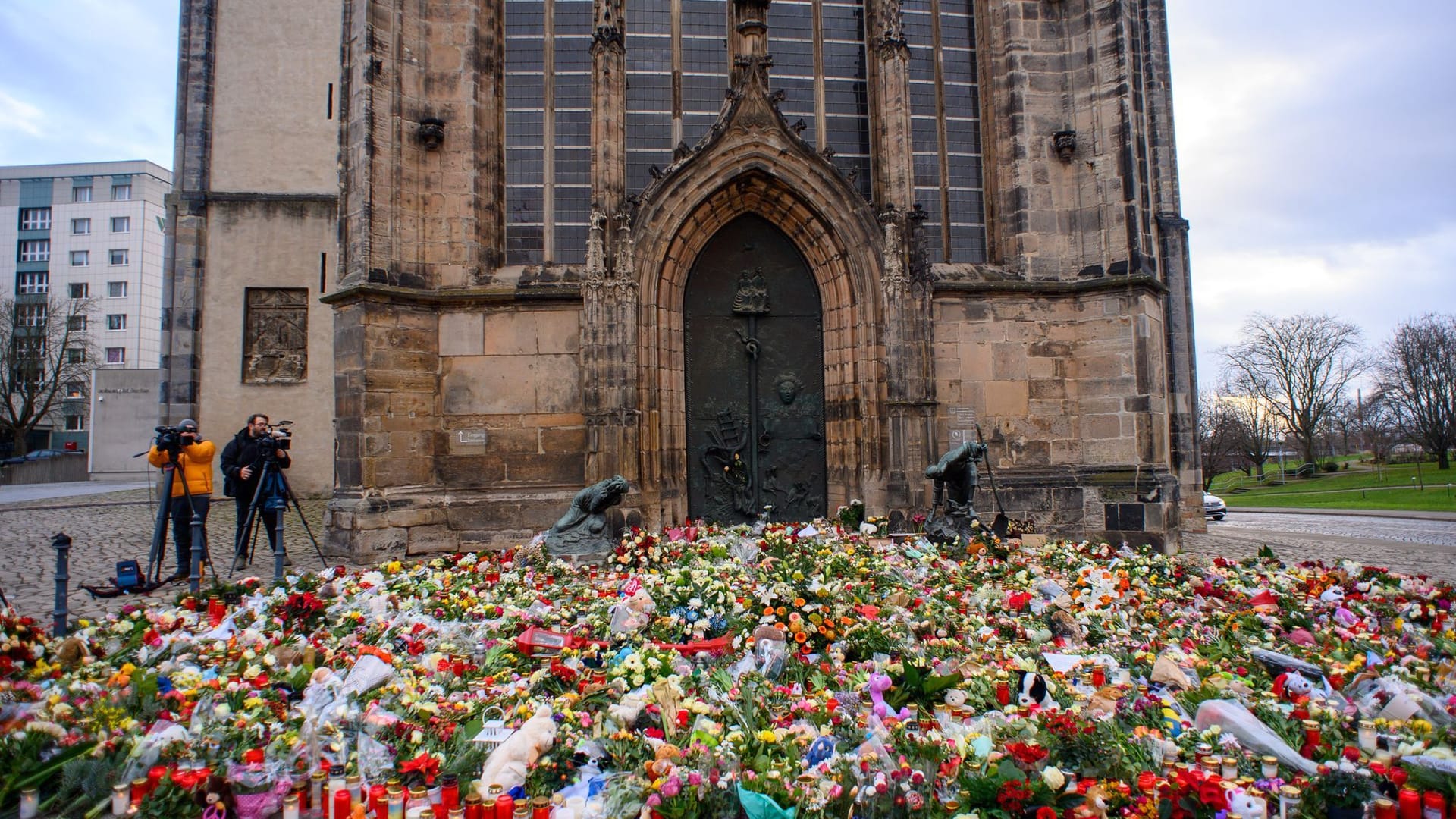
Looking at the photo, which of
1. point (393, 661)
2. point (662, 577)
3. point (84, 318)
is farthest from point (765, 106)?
point (84, 318)

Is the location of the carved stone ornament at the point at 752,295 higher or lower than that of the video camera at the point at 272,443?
higher

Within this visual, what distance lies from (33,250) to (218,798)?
2685 inches

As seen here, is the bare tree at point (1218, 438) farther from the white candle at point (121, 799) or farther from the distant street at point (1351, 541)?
the white candle at point (121, 799)

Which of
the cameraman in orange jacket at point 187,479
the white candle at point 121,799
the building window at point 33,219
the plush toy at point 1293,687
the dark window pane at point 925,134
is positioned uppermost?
the building window at point 33,219

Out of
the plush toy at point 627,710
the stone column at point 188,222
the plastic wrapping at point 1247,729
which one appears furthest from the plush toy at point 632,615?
the stone column at point 188,222

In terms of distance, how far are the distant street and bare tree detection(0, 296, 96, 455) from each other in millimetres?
43941

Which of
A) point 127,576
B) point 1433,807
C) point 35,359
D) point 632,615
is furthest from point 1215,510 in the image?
point 35,359

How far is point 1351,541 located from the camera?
42.9 feet

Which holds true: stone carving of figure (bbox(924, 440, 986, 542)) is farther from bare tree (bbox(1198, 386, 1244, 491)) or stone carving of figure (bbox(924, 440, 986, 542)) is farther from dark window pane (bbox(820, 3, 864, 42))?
bare tree (bbox(1198, 386, 1244, 491))

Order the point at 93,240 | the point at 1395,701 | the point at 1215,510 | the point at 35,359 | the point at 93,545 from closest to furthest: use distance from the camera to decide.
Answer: the point at 1395,701
the point at 93,545
the point at 1215,510
the point at 35,359
the point at 93,240

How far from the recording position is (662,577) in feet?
22.9

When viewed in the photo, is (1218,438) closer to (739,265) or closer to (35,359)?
(739,265)

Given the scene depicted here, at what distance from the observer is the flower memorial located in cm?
331

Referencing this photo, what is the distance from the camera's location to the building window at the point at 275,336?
17672 millimetres
